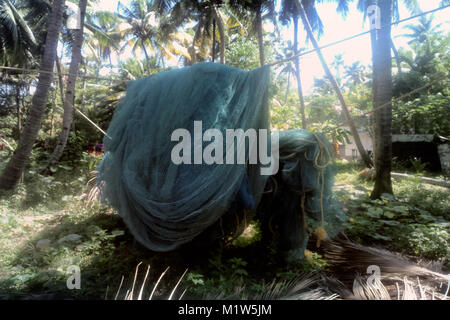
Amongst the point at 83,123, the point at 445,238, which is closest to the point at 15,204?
the point at 445,238

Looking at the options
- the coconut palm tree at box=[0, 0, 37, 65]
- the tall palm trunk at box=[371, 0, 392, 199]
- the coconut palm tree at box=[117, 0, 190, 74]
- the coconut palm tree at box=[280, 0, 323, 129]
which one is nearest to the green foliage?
the tall palm trunk at box=[371, 0, 392, 199]

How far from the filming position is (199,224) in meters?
2.49

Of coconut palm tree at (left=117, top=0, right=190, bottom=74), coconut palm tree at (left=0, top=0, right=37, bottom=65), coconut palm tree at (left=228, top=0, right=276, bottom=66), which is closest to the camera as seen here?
coconut palm tree at (left=0, top=0, right=37, bottom=65)

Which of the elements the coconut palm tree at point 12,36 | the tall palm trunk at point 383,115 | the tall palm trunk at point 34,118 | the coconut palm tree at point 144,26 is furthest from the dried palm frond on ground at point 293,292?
the coconut palm tree at point 144,26

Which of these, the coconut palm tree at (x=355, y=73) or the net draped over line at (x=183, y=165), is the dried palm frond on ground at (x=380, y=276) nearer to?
the net draped over line at (x=183, y=165)

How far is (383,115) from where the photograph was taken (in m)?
5.36

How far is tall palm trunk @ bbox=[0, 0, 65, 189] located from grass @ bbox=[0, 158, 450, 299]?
475 millimetres

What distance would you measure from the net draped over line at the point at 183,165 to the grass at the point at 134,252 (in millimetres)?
448

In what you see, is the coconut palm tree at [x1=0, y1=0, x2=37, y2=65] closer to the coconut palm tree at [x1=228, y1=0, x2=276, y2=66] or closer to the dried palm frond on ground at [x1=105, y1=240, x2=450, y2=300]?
the coconut palm tree at [x1=228, y1=0, x2=276, y2=66]

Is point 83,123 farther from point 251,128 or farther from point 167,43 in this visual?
point 251,128

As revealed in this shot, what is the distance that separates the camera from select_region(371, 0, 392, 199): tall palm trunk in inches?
211

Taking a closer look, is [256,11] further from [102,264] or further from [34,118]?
[102,264]

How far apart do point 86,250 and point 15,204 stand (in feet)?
10.1
